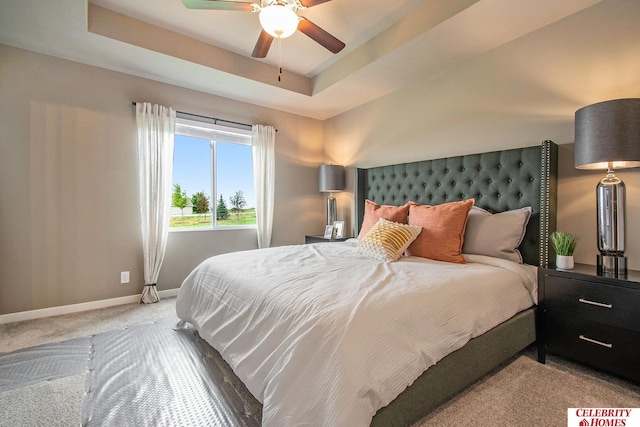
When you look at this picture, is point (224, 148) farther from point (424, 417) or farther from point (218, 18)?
point (424, 417)

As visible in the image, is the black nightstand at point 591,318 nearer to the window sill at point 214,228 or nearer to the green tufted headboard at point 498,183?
the green tufted headboard at point 498,183

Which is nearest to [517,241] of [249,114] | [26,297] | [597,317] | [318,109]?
[597,317]

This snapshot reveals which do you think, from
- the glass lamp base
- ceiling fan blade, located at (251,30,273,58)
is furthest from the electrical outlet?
the glass lamp base

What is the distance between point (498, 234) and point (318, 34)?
2089 millimetres

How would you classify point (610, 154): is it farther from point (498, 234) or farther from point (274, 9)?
point (274, 9)

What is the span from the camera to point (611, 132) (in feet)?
5.33

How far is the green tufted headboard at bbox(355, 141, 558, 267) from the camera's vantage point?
6.86 feet

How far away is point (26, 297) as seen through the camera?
266cm

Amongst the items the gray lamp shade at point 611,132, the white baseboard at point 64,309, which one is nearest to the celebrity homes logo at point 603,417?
the gray lamp shade at point 611,132

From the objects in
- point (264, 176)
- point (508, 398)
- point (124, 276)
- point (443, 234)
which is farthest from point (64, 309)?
point (508, 398)

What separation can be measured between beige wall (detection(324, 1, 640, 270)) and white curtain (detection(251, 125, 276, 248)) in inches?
71.2

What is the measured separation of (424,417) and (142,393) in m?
1.52

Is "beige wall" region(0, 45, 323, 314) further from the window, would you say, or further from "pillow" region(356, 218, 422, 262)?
"pillow" region(356, 218, 422, 262)

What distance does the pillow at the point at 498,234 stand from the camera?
84.6 inches
